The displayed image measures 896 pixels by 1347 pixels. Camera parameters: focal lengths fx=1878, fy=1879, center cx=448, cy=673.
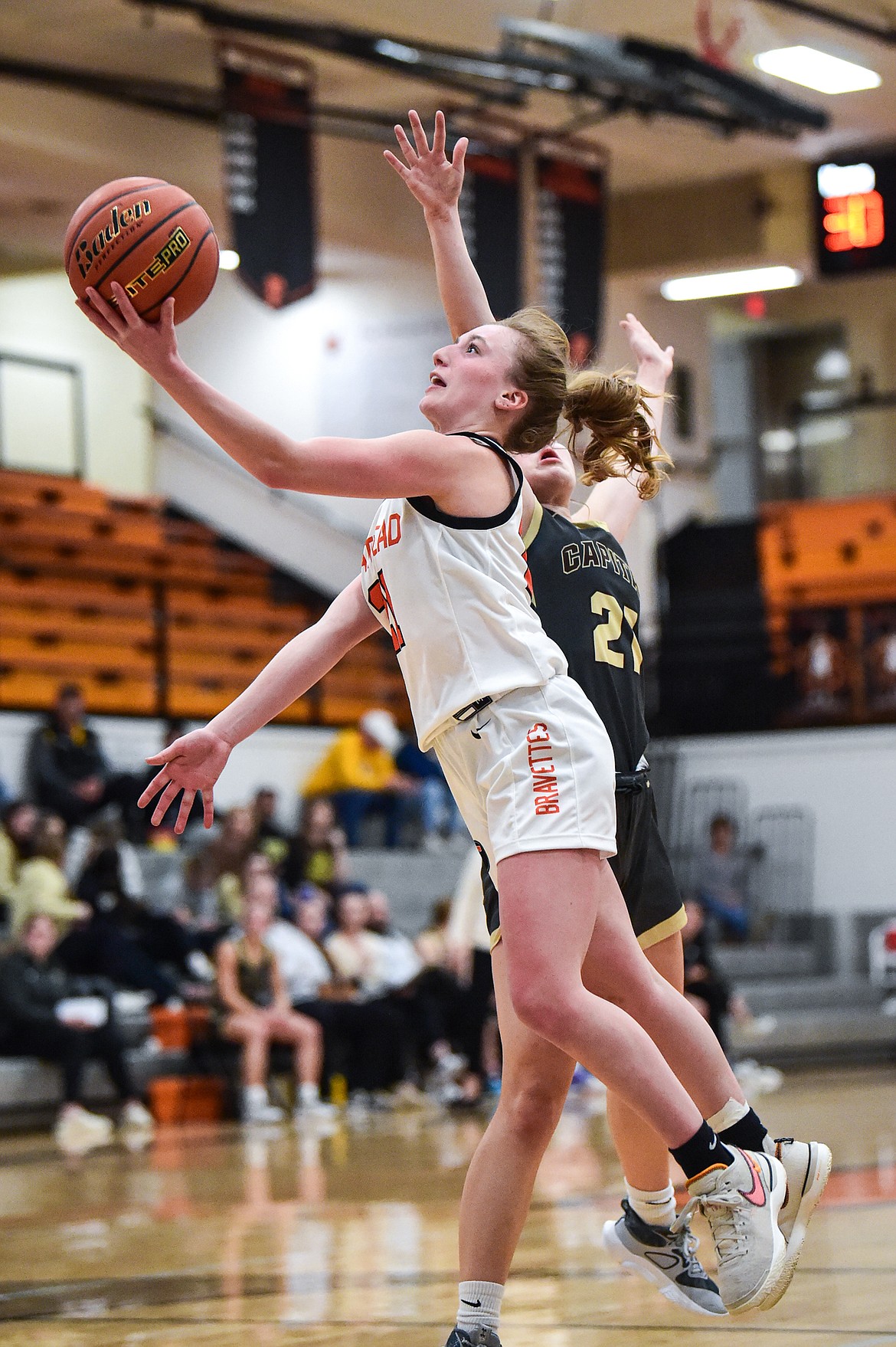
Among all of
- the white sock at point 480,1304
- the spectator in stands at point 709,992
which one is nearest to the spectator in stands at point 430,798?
the spectator in stands at point 709,992

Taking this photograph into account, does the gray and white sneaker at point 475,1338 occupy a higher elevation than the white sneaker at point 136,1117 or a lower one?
higher

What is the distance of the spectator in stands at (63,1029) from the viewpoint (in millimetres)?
9398

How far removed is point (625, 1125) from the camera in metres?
3.59

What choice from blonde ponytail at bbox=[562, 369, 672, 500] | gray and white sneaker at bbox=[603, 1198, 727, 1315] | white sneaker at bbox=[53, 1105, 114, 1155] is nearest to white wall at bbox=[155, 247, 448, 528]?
white sneaker at bbox=[53, 1105, 114, 1155]

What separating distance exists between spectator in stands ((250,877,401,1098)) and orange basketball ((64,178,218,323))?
24.5ft

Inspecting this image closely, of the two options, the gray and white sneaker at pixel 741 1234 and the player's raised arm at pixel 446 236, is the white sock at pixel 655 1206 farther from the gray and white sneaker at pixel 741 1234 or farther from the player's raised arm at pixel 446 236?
the player's raised arm at pixel 446 236

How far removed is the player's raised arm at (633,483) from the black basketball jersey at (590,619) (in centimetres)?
27

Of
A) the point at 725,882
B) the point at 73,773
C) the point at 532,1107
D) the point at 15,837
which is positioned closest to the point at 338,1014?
the point at 15,837

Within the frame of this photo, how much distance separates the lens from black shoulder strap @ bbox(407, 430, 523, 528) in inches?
124

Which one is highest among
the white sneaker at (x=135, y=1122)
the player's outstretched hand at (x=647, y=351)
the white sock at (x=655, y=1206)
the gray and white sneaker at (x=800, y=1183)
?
the player's outstretched hand at (x=647, y=351)

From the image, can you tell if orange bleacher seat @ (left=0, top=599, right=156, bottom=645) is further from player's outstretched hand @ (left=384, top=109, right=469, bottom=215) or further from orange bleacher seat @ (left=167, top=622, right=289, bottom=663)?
player's outstretched hand @ (left=384, top=109, right=469, bottom=215)

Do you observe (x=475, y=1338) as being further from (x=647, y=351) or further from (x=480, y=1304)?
(x=647, y=351)

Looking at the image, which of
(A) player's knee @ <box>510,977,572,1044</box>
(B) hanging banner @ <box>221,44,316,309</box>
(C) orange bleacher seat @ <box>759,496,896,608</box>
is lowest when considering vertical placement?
(A) player's knee @ <box>510,977,572,1044</box>

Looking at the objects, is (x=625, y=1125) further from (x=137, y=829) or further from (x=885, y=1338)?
(x=137, y=829)
